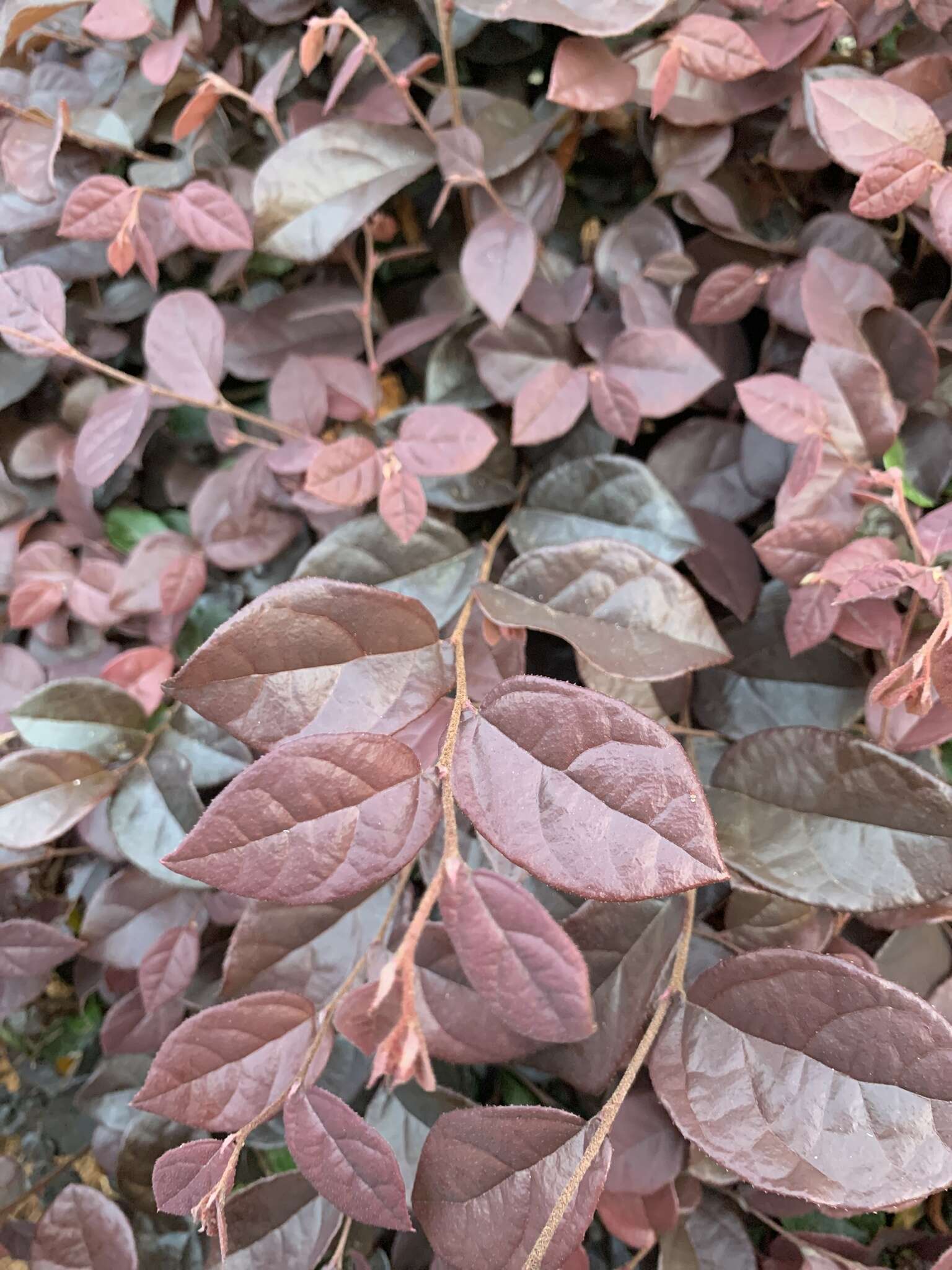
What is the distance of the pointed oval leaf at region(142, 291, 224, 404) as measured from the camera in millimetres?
706

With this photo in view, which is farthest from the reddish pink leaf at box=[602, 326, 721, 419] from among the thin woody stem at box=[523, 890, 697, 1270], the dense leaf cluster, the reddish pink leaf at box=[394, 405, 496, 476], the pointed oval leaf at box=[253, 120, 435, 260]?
the thin woody stem at box=[523, 890, 697, 1270]

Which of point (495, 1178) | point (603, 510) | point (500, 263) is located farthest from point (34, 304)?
point (495, 1178)

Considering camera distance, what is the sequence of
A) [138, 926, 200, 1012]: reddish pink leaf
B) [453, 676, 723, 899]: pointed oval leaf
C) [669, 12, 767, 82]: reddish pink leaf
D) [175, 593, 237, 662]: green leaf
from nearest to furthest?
[453, 676, 723, 899]: pointed oval leaf, [669, 12, 767, 82]: reddish pink leaf, [138, 926, 200, 1012]: reddish pink leaf, [175, 593, 237, 662]: green leaf

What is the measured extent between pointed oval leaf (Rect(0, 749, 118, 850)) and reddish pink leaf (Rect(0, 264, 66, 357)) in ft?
1.09

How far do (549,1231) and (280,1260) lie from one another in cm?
28

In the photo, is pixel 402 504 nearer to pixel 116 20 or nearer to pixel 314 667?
pixel 314 667

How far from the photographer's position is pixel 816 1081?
1.44 ft

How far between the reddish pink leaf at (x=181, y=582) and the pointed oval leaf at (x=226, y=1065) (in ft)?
1.23

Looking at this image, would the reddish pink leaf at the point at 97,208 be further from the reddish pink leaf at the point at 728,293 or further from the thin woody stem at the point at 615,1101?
the thin woody stem at the point at 615,1101

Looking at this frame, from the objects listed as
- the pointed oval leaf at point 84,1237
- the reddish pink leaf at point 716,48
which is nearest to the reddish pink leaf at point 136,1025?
the pointed oval leaf at point 84,1237

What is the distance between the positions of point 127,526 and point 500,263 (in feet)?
1.64

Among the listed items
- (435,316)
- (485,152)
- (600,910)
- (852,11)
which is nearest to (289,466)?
(435,316)

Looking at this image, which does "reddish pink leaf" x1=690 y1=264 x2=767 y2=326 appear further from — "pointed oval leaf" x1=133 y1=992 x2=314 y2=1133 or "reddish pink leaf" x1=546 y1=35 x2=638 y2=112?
"pointed oval leaf" x1=133 y1=992 x2=314 y2=1133

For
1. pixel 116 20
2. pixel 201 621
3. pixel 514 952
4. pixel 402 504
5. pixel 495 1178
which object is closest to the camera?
pixel 514 952
